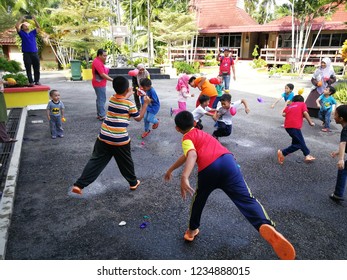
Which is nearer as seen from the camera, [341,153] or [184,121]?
[184,121]

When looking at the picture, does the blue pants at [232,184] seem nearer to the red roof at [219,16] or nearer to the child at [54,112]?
the child at [54,112]

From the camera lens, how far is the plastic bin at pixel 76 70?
17.0 metres

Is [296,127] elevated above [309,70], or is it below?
above

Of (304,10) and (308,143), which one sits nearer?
(308,143)

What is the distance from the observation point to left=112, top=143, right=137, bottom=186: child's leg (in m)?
3.93

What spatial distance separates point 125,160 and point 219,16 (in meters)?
30.0

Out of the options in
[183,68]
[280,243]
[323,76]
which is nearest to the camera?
[280,243]

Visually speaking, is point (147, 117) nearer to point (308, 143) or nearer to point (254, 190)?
point (254, 190)

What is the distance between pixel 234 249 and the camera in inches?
119

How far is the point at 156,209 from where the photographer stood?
12.4ft

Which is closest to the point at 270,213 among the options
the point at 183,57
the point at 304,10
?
the point at 304,10

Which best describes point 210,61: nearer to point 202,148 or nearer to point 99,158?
point 99,158

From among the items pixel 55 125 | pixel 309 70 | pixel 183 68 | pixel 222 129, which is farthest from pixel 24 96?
pixel 309 70
